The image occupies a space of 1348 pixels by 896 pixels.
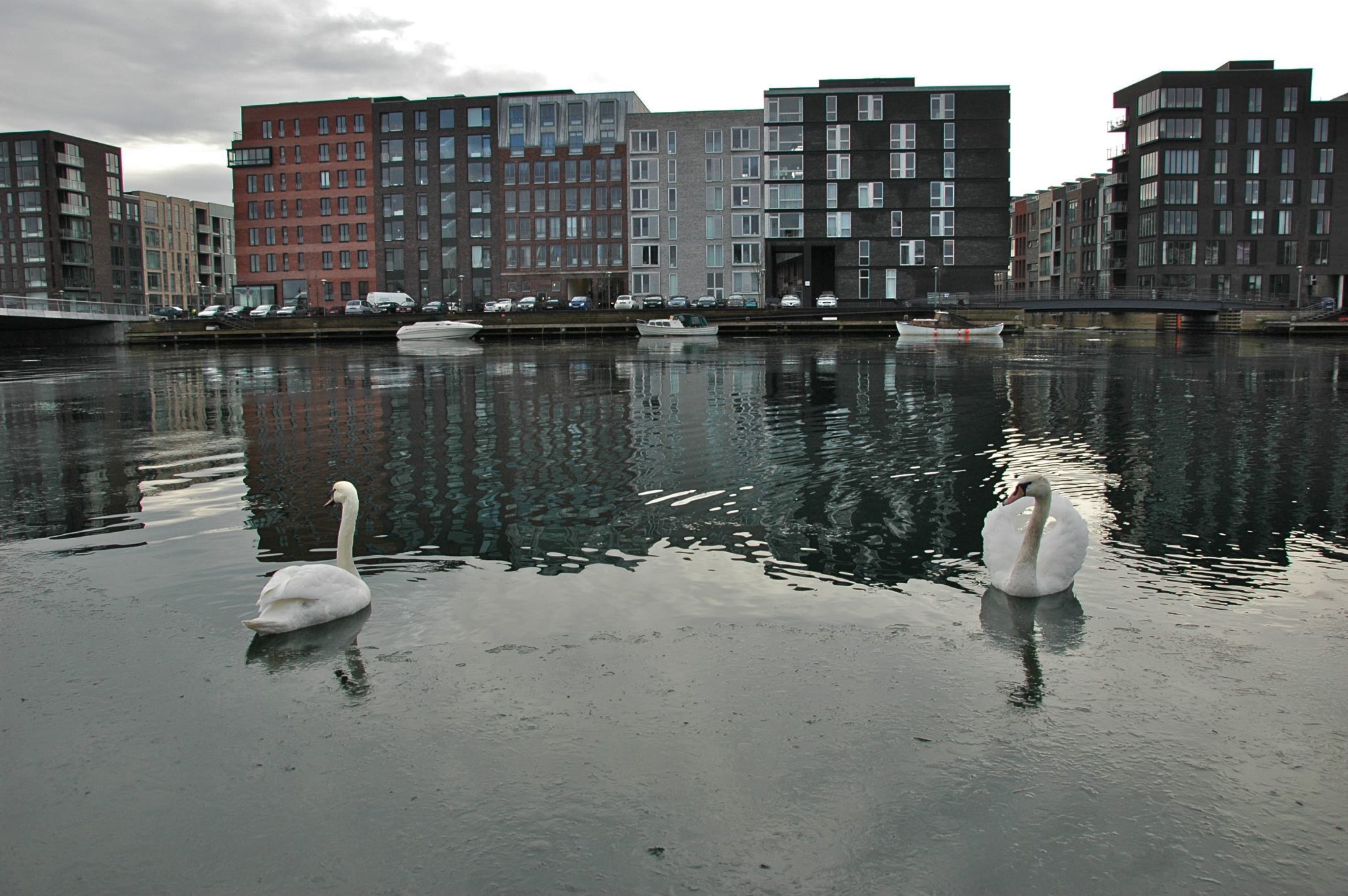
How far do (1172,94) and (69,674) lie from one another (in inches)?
4966

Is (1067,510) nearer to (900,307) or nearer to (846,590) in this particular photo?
(846,590)

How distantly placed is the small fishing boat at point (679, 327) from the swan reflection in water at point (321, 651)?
237 feet

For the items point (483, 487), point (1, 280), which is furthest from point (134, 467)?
point (1, 280)

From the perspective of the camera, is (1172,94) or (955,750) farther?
(1172,94)

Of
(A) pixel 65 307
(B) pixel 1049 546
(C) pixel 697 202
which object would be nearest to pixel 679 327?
(C) pixel 697 202

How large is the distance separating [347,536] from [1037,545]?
5.79 metres

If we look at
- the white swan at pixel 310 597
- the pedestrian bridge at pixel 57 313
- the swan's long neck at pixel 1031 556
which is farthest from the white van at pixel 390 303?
the swan's long neck at pixel 1031 556

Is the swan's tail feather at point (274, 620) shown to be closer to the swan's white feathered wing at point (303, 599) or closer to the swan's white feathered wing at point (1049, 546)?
the swan's white feathered wing at point (303, 599)

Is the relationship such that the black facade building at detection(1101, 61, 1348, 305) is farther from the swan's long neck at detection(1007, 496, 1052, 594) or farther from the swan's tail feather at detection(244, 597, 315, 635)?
the swan's tail feather at detection(244, 597, 315, 635)

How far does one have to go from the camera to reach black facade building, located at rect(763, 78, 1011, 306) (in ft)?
337

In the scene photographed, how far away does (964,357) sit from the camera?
5100 centimetres

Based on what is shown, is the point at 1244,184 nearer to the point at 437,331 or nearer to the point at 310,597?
the point at 437,331

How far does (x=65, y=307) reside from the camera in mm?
87688

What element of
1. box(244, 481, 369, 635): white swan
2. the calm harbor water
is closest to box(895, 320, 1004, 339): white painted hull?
the calm harbor water
